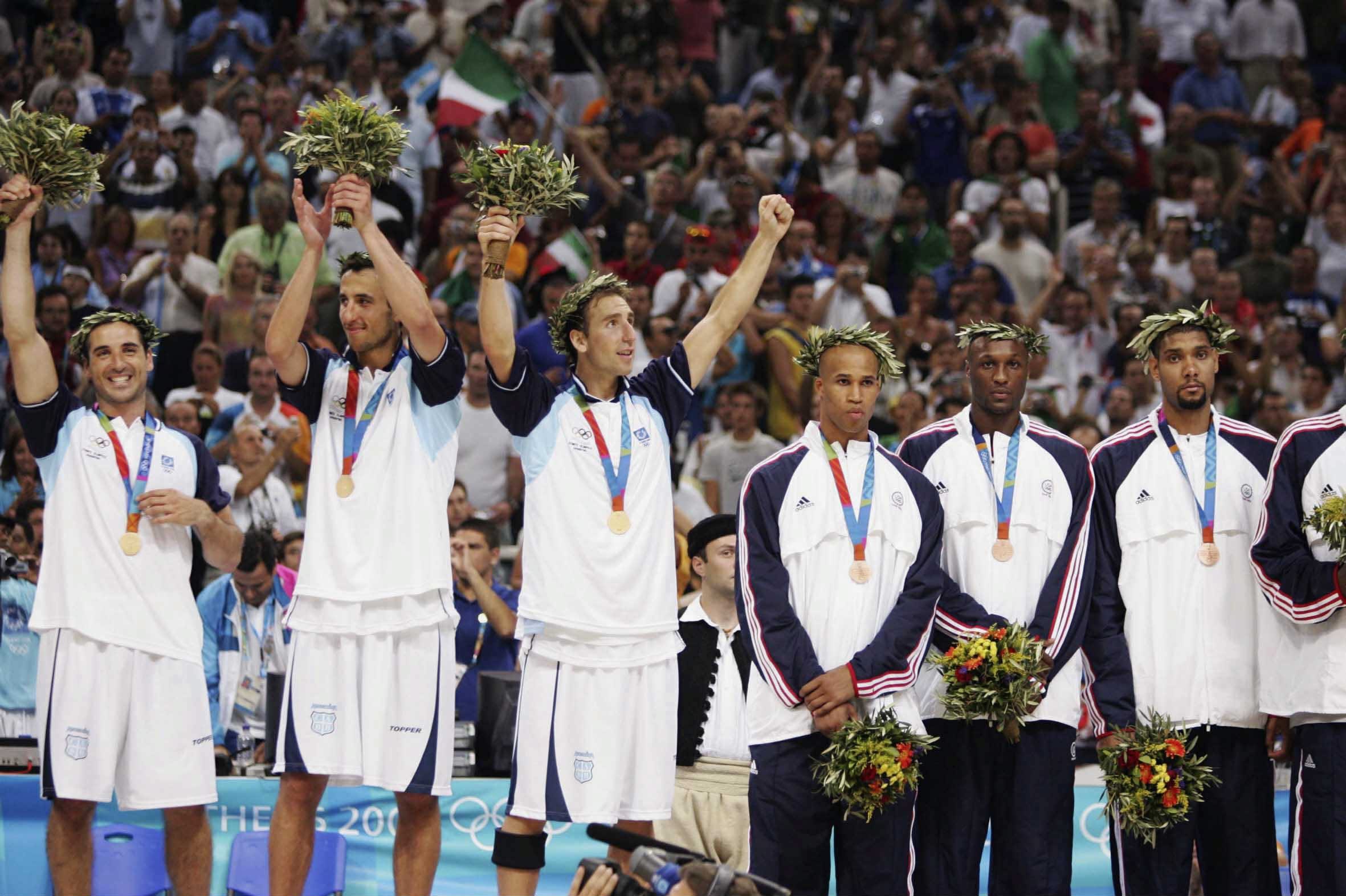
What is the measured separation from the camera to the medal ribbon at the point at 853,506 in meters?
7.42

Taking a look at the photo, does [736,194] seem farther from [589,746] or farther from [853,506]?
[589,746]

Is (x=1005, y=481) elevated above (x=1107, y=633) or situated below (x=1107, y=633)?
above

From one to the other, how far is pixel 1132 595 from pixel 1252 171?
1208 cm

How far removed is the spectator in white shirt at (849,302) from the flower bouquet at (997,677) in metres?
7.66

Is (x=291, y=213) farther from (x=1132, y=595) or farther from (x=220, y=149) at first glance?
(x=1132, y=595)

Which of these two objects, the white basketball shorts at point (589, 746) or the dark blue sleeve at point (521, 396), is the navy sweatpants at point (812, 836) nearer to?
the white basketball shorts at point (589, 746)

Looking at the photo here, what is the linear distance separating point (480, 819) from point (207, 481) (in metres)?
2.61

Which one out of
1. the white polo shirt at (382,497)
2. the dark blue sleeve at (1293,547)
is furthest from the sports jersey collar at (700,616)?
the dark blue sleeve at (1293,547)

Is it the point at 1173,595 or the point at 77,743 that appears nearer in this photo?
the point at 77,743

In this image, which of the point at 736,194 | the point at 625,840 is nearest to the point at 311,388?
the point at 625,840

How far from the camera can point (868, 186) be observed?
17750 mm

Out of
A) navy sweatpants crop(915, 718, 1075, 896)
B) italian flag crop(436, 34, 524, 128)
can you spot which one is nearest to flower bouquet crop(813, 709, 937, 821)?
navy sweatpants crop(915, 718, 1075, 896)

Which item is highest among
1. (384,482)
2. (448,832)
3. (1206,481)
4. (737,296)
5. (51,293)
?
(51,293)

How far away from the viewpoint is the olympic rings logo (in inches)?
364
